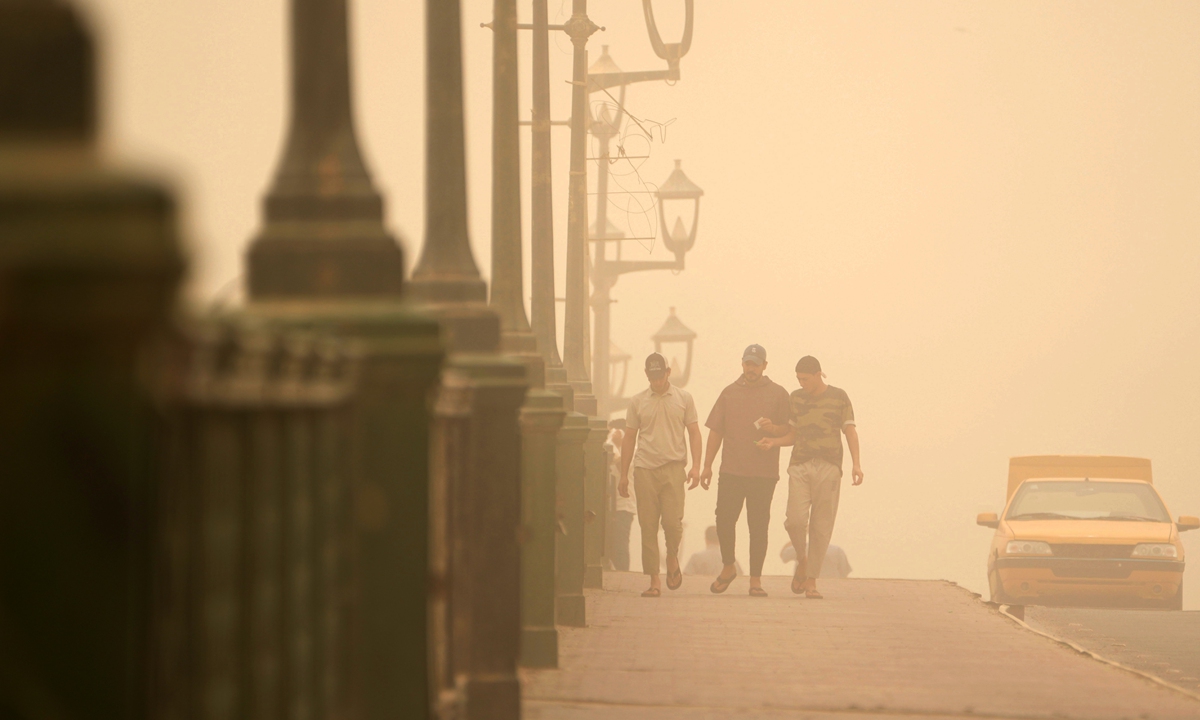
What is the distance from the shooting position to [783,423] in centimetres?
1530

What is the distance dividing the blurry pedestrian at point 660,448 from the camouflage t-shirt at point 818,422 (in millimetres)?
823

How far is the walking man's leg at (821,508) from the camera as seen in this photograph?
598 inches

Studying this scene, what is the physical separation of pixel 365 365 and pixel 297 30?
0.98 metres

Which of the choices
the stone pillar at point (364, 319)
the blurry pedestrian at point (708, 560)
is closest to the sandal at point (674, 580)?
the blurry pedestrian at point (708, 560)

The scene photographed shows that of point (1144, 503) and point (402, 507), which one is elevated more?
point (402, 507)

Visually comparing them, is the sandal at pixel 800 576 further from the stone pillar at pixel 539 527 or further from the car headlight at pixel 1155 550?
the stone pillar at pixel 539 527

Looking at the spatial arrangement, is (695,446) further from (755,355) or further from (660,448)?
(755,355)

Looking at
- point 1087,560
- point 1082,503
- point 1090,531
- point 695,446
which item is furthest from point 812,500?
point 1082,503

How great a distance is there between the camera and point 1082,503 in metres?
20.9

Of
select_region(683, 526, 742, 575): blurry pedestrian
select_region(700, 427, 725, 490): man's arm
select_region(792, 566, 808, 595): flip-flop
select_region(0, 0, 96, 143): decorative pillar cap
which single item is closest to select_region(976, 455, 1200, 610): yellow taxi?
select_region(792, 566, 808, 595): flip-flop

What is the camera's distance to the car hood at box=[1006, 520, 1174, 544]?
1861 centimetres

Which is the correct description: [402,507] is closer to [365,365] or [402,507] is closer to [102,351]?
[365,365]

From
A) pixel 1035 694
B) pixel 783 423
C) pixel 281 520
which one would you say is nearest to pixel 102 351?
pixel 281 520

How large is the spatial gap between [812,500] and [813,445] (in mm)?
440
